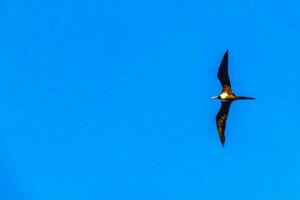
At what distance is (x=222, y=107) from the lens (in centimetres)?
5303

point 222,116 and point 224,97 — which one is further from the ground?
point 224,97

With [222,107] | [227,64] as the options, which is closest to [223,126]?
[222,107]

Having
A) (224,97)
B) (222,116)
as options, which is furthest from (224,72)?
(222,116)

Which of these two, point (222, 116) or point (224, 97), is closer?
point (224, 97)

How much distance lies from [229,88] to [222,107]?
1652 millimetres

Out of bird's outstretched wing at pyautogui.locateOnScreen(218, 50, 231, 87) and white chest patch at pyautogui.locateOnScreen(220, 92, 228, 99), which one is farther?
white chest patch at pyautogui.locateOnScreen(220, 92, 228, 99)

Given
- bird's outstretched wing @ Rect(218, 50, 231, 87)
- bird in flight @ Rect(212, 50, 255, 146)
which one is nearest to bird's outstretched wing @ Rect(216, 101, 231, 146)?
bird in flight @ Rect(212, 50, 255, 146)

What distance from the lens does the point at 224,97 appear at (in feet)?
172

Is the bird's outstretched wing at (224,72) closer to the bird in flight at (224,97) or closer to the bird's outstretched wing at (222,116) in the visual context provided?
the bird in flight at (224,97)

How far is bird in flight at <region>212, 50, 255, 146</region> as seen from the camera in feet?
167

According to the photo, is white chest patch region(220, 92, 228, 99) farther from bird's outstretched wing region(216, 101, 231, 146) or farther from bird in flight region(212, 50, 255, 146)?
bird's outstretched wing region(216, 101, 231, 146)

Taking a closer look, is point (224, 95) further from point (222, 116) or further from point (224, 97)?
point (222, 116)

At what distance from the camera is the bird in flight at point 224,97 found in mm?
50875

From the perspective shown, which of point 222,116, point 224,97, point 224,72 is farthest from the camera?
point 222,116
